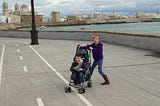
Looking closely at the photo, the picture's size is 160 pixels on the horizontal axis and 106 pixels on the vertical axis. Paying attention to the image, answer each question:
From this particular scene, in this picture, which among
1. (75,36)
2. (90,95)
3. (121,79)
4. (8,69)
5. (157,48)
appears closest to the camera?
(90,95)

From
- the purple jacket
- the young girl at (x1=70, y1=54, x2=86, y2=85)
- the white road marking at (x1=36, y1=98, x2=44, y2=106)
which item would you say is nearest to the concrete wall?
the purple jacket

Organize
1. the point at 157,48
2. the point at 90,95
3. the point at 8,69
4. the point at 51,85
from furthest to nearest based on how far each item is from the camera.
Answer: the point at 157,48, the point at 8,69, the point at 51,85, the point at 90,95

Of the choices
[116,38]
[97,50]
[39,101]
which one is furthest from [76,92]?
[116,38]

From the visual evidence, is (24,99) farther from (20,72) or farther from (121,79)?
(20,72)

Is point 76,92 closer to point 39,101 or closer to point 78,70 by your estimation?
point 78,70

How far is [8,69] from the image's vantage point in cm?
1466

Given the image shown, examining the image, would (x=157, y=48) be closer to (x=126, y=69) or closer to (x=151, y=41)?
(x=151, y=41)

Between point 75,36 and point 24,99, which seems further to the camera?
point 75,36

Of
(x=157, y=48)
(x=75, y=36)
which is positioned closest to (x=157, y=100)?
(x=157, y=48)

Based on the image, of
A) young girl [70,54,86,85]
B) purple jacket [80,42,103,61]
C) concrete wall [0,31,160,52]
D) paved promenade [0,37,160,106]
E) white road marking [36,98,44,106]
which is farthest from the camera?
concrete wall [0,31,160,52]

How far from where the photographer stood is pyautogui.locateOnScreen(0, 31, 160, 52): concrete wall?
20013 mm

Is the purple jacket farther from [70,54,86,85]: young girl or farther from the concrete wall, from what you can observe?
the concrete wall

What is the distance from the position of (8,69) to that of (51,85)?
14.9ft

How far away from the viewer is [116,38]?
26547 millimetres
